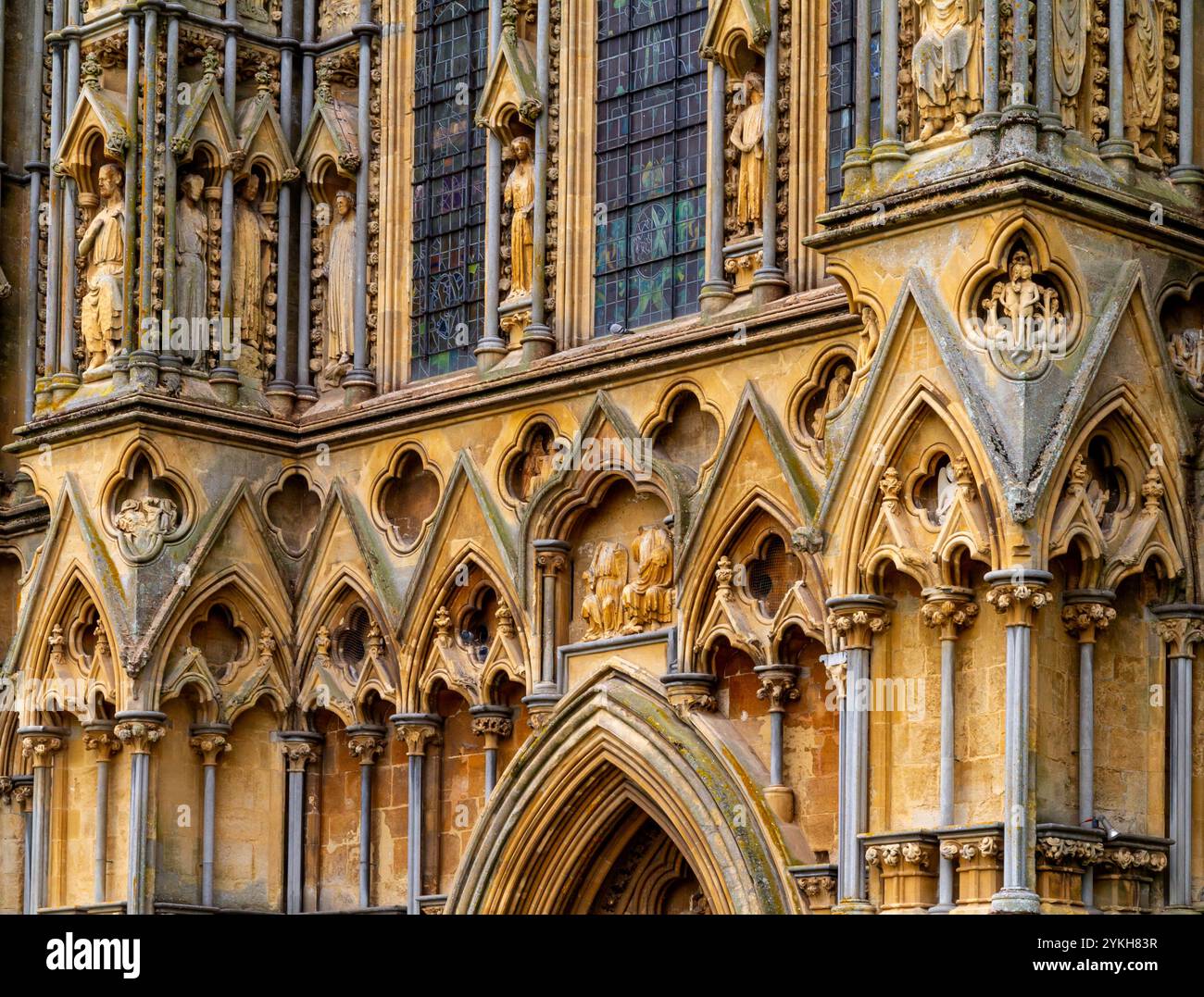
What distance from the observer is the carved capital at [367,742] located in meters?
25.7

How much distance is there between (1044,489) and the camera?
20188 mm

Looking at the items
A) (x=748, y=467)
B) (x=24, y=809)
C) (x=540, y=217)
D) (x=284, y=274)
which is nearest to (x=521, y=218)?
(x=540, y=217)

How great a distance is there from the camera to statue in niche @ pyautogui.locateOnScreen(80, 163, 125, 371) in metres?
26.5

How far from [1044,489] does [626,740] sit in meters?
4.36

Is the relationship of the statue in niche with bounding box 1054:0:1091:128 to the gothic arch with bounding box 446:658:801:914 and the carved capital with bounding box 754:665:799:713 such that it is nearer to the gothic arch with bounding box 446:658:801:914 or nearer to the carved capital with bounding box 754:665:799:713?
the carved capital with bounding box 754:665:799:713

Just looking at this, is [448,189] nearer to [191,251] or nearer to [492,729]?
[191,251]

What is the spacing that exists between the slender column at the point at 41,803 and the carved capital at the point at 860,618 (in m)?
8.02

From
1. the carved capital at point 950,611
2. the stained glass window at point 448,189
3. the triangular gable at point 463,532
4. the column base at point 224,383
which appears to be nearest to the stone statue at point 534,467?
the triangular gable at point 463,532

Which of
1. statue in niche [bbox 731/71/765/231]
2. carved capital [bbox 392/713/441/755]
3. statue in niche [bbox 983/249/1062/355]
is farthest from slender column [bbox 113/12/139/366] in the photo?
statue in niche [bbox 983/249/1062/355]

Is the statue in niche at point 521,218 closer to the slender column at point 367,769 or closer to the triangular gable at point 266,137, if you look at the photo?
the triangular gable at point 266,137
